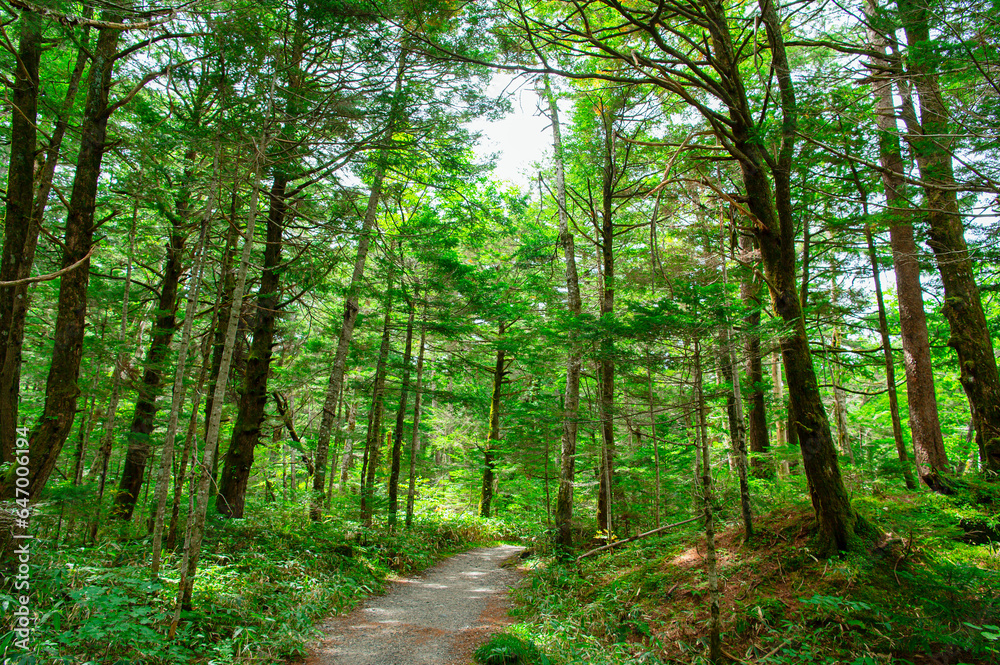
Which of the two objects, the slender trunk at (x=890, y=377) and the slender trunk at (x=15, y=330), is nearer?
the slender trunk at (x=15, y=330)

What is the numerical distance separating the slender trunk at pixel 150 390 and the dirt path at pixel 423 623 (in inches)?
209

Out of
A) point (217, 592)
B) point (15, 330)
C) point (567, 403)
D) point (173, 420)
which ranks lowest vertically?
point (217, 592)

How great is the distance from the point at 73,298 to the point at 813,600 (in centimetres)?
883

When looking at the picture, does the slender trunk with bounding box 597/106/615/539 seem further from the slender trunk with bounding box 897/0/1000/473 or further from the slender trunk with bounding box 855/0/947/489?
the slender trunk with bounding box 897/0/1000/473

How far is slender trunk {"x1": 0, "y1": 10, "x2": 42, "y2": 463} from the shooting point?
5352 millimetres

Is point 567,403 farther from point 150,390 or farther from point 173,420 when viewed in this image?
point 150,390

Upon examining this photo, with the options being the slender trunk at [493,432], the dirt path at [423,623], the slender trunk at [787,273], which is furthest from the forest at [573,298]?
the slender trunk at [493,432]

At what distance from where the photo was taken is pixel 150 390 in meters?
8.20

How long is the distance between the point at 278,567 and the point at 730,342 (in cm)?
718

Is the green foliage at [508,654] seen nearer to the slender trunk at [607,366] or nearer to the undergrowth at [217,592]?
the undergrowth at [217,592]

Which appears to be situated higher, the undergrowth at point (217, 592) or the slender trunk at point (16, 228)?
the slender trunk at point (16, 228)

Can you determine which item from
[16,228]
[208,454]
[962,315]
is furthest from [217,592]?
[962,315]

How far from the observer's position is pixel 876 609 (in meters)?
4.36

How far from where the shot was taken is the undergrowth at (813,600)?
4.04 metres
